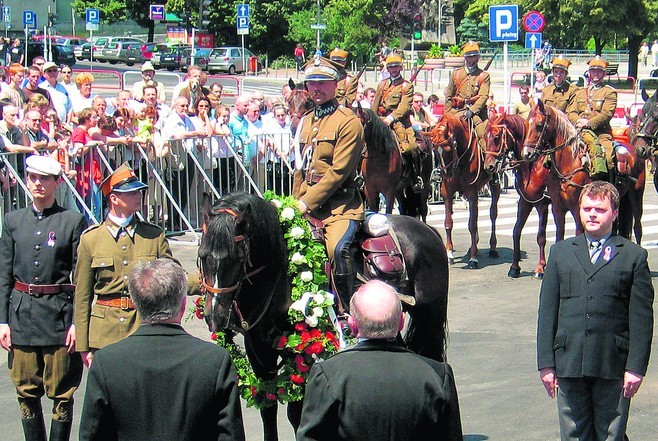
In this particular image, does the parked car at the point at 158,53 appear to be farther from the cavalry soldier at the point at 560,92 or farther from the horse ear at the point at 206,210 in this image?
the horse ear at the point at 206,210

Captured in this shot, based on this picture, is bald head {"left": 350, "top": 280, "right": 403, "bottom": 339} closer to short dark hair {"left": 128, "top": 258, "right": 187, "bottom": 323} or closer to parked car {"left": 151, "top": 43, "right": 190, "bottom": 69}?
short dark hair {"left": 128, "top": 258, "right": 187, "bottom": 323}

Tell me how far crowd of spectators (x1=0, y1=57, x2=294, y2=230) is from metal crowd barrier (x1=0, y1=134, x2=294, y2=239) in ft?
0.05

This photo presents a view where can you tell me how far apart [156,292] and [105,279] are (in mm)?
2330

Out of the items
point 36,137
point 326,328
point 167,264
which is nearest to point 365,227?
point 326,328

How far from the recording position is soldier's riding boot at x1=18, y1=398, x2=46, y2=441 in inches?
275

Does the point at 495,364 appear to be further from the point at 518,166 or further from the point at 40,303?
the point at 518,166

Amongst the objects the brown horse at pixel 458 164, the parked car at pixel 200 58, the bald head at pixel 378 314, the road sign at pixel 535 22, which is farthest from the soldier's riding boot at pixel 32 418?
the parked car at pixel 200 58

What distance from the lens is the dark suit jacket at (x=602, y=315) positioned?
19.5 ft

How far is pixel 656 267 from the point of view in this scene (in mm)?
14453

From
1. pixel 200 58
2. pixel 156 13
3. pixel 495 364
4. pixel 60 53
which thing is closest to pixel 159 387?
pixel 495 364

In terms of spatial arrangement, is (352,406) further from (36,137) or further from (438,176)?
(438,176)

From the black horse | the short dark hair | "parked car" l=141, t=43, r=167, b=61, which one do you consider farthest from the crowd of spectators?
"parked car" l=141, t=43, r=167, b=61

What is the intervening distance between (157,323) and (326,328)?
101 inches

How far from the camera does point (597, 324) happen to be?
19.7 ft
